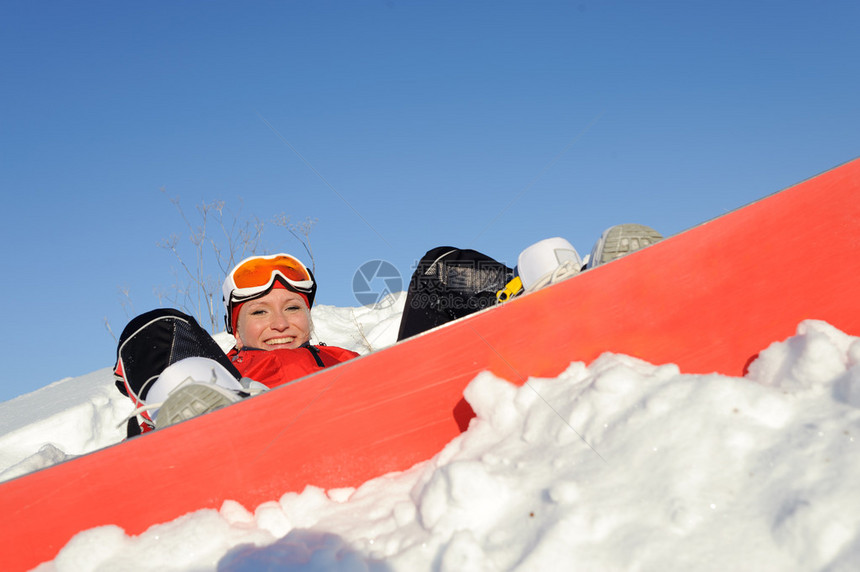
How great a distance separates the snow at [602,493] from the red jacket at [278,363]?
1.24m

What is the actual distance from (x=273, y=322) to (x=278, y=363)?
1.23 ft

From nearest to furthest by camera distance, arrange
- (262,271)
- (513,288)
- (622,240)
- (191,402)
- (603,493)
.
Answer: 1. (603,493)
2. (191,402)
3. (622,240)
4. (513,288)
5. (262,271)

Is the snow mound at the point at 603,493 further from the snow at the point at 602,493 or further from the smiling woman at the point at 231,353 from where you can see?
the smiling woman at the point at 231,353

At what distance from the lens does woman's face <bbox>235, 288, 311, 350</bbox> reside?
115 inches

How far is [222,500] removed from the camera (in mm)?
1313

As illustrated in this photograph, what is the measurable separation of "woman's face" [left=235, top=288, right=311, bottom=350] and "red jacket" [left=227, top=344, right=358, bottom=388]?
3.6 inches

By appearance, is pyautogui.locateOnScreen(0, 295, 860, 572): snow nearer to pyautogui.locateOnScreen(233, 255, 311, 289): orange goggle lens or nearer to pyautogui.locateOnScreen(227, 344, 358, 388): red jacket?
pyautogui.locateOnScreen(227, 344, 358, 388): red jacket

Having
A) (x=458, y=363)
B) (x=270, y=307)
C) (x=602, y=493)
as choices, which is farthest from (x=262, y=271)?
(x=602, y=493)

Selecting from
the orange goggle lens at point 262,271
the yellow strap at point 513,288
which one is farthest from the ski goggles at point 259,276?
the yellow strap at point 513,288

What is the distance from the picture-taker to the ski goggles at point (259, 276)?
2.95 m

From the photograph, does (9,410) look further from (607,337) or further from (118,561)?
(607,337)

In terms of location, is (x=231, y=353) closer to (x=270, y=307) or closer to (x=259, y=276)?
(x=270, y=307)

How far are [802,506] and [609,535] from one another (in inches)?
10.2

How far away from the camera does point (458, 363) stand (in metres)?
1.37
